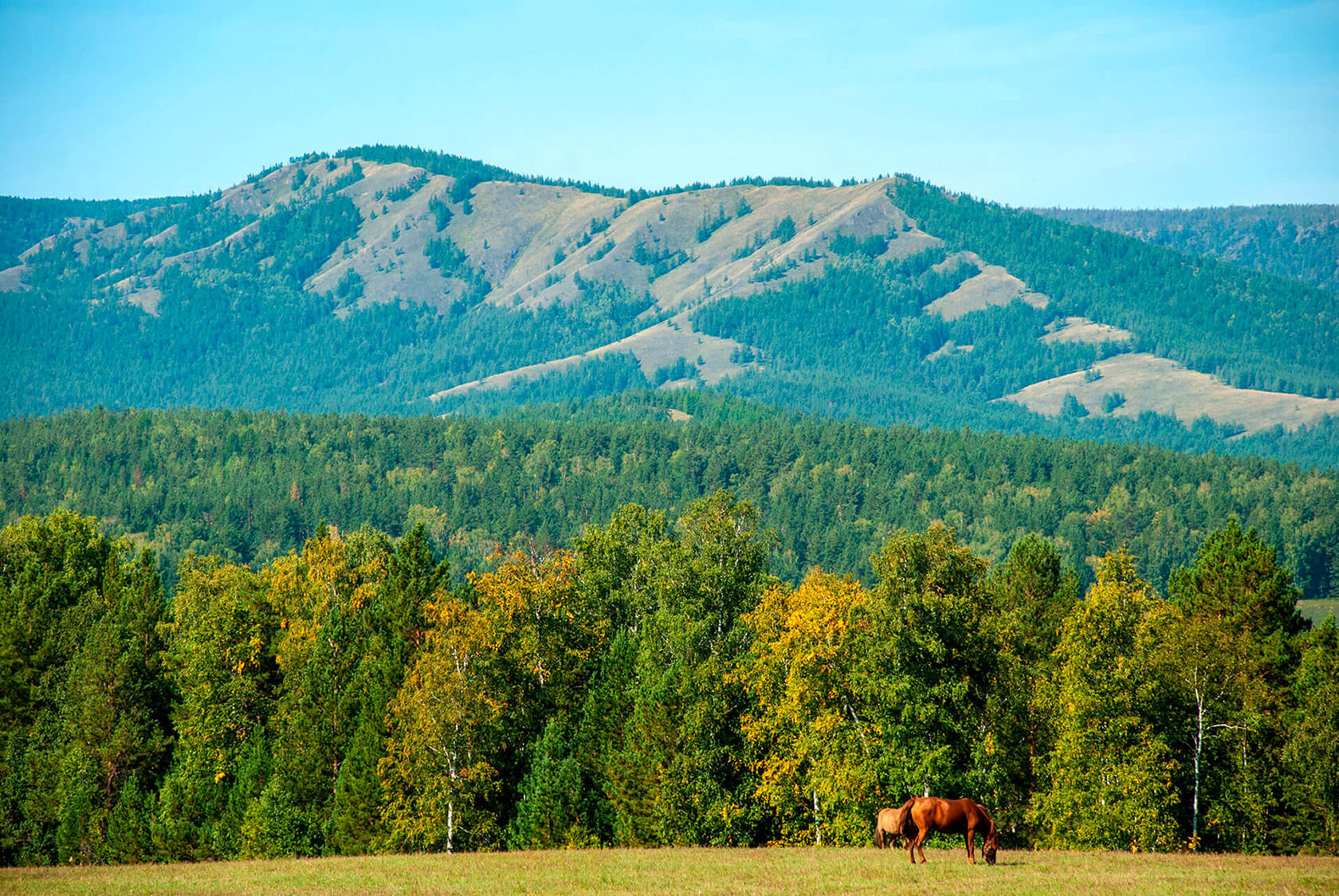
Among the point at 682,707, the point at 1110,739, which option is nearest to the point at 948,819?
the point at 1110,739

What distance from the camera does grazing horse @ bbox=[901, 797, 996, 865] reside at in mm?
44938

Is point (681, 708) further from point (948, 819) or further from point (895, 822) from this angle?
point (948, 819)

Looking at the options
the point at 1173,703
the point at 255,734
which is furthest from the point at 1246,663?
the point at 255,734

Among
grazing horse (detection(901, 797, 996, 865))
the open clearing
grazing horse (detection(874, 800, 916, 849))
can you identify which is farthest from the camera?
grazing horse (detection(874, 800, 916, 849))

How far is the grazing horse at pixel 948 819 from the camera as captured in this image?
4494cm

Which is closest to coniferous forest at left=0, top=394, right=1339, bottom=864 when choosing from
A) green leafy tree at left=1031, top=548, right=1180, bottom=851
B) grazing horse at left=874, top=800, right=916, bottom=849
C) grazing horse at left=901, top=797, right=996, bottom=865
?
green leafy tree at left=1031, top=548, right=1180, bottom=851

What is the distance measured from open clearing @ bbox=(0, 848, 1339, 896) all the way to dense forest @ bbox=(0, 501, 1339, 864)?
1027 centimetres

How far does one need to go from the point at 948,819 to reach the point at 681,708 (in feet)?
77.4

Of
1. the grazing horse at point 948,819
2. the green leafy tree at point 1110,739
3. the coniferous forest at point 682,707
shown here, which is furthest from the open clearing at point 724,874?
the green leafy tree at point 1110,739

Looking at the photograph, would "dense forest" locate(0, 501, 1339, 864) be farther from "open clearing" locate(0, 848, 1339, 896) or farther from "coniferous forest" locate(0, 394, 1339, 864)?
"open clearing" locate(0, 848, 1339, 896)

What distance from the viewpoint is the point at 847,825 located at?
60.3m

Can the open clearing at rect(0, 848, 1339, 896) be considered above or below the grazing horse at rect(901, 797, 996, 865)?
below

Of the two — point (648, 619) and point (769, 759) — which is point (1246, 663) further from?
point (648, 619)

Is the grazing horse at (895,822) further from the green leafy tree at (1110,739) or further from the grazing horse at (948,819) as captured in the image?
the green leafy tree at (1110,739)
